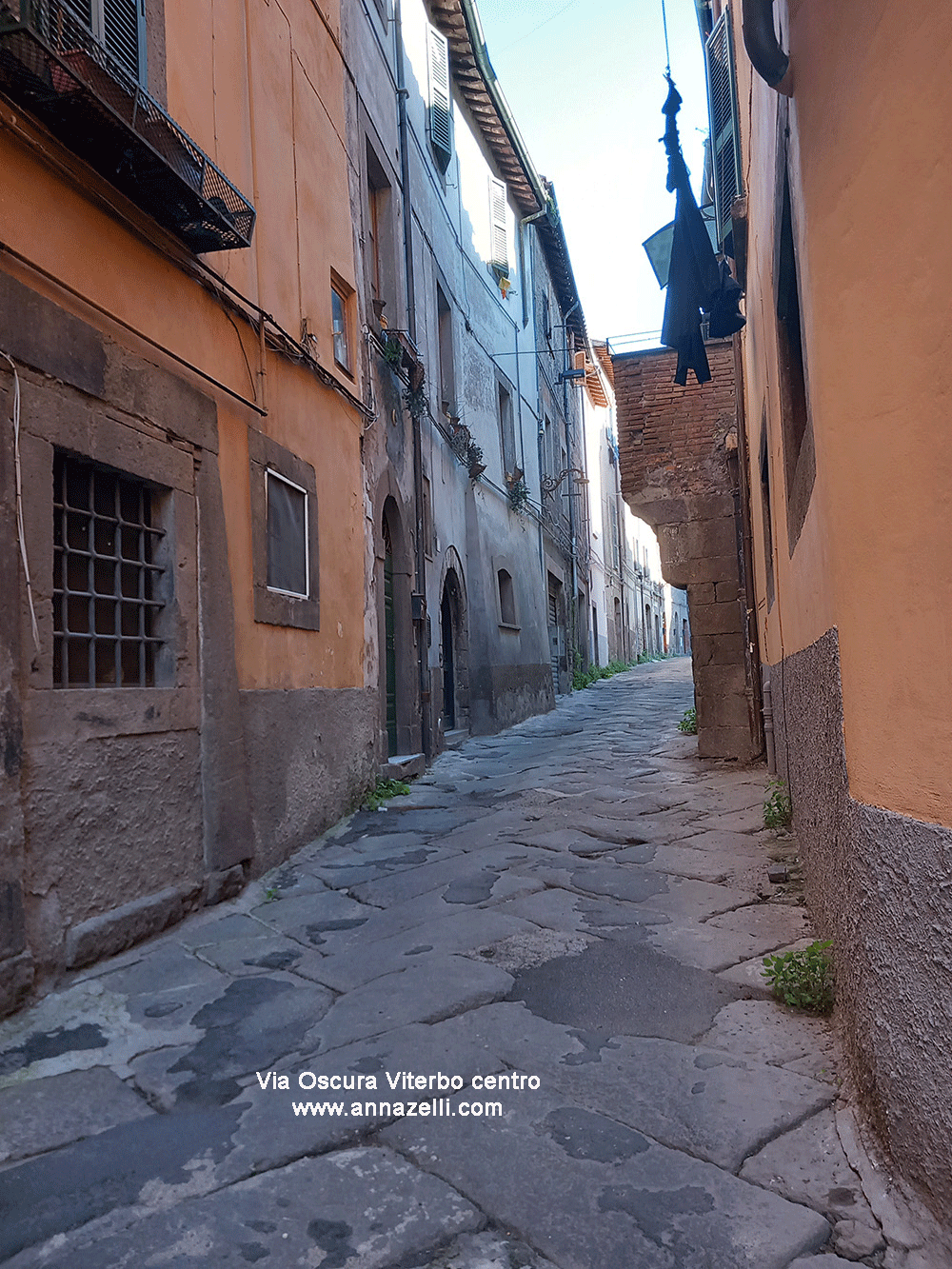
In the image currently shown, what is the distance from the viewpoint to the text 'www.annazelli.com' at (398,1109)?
2.19 meters

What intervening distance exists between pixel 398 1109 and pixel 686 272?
193 inches

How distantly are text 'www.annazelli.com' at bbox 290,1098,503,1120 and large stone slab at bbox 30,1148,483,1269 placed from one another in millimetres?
223

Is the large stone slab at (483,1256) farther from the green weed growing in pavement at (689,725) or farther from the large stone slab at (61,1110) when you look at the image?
the green weed growing in pavement at (689,725)

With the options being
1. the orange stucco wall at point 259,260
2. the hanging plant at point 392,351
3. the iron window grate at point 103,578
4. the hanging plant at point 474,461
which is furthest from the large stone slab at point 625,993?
the hanging plant at point 474,461

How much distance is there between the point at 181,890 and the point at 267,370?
3.01 m

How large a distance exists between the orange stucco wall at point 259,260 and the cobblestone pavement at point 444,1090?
1.86 meters

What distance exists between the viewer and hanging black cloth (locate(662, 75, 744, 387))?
5.30 m

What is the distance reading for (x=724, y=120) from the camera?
22.7 ft

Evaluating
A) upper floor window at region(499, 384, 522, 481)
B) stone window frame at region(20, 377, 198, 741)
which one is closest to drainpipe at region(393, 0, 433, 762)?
stone window frame at region(20, 377, 198, 741)

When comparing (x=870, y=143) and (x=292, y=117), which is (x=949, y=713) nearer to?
(x=870, y=143)

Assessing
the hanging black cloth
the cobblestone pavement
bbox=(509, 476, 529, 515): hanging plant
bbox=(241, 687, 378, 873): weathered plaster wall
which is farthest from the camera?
bbox=(509, 476, 529, 515): hanging plant

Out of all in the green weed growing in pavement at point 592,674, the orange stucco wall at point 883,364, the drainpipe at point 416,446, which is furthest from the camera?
the green weed growing in pavement at point 592,674

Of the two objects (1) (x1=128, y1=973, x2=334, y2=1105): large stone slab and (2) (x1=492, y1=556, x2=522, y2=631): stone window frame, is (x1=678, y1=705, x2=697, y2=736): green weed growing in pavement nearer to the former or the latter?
(2) (x1=492, y1=556, x2=522, y2=631): stone window frame

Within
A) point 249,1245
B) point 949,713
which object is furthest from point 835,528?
point 249,1245
